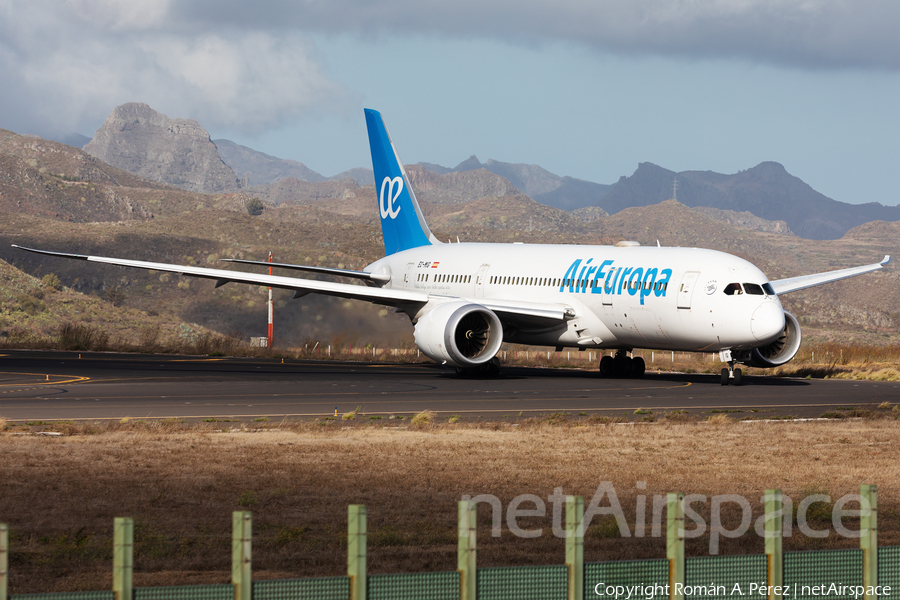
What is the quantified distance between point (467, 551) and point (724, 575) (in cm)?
157

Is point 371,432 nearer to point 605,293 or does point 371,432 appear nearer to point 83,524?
point 83,524

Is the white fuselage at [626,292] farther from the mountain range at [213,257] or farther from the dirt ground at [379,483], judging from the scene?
the mountain range at [213,257]

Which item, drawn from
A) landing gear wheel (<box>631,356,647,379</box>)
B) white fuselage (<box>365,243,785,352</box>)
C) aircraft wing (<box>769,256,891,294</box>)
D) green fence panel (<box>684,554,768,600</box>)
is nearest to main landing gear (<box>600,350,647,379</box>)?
landing gear wheel (<box>631,356,647,379</box>)

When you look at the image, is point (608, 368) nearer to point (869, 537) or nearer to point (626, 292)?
point (626, 292)

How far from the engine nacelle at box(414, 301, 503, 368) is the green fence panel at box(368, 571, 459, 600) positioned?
25.6 m

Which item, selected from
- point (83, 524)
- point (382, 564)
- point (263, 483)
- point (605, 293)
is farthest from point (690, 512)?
point (605, 293)

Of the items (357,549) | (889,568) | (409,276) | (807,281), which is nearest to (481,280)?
(409,276)

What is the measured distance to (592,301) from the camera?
32469 mm

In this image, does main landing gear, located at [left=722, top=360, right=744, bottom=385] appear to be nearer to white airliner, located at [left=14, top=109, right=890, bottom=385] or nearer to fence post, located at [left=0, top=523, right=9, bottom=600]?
white airliner, located at [left=14, top=109, right=890, bottom=385]

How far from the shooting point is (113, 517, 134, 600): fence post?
15.0ft

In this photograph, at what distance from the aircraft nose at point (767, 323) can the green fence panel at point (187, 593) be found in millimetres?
24587

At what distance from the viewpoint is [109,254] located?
4259 inches

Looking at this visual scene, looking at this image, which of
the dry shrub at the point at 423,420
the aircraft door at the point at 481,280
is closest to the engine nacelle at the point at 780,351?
the aircraft door at the point at 481,280

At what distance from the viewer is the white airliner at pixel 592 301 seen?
94.5ft
